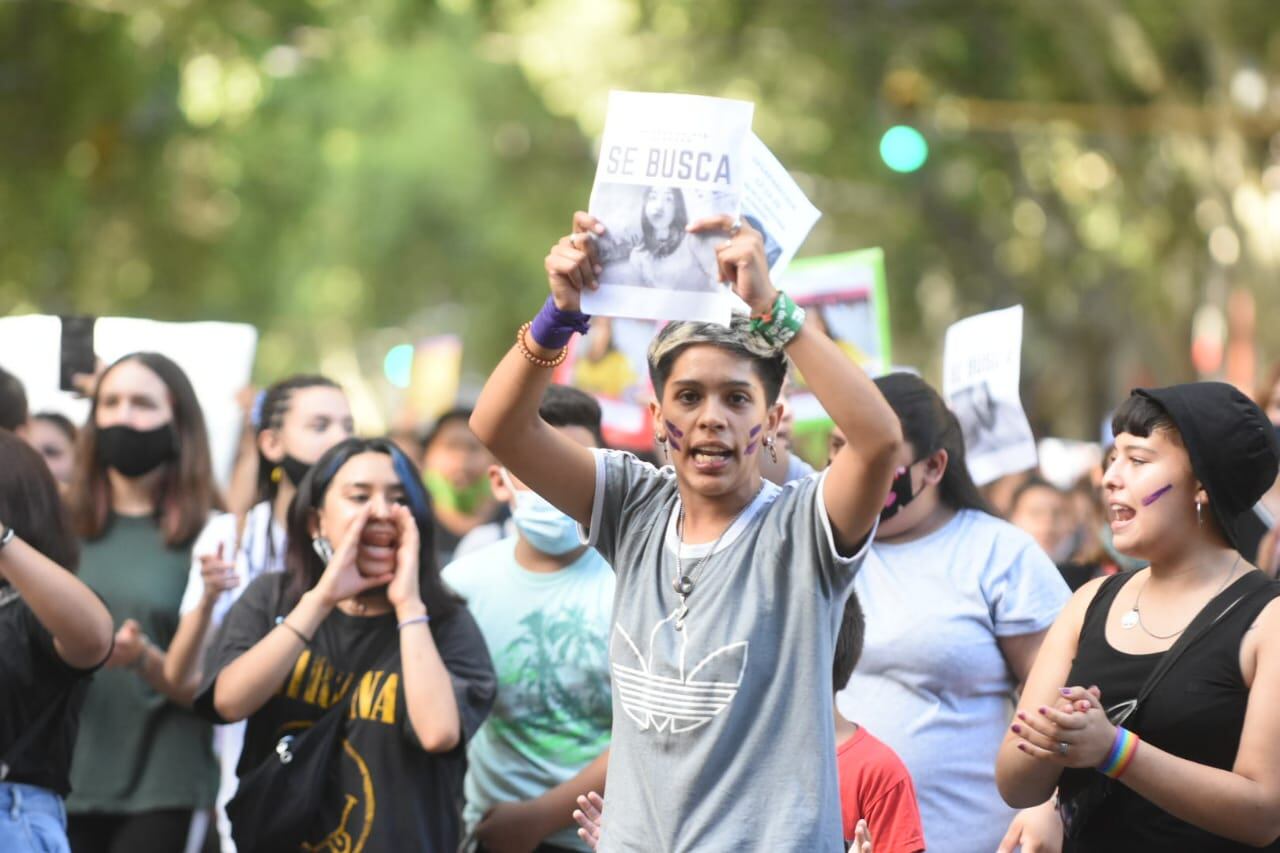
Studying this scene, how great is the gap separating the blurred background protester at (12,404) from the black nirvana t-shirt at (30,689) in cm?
155

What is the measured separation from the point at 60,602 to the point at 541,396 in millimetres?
1585

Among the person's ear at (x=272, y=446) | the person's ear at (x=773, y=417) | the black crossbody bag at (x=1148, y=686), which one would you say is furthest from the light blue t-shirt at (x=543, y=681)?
the black crossbody bag at (x=1148, y=686)

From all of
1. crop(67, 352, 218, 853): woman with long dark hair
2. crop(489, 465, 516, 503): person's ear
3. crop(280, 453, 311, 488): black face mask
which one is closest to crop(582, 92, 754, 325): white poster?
crop(489, 465, 516, 503): person's ear

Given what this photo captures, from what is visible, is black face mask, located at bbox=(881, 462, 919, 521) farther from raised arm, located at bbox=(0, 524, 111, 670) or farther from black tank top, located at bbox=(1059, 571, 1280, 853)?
raised arm, located at bbox=(0, 524, 111, 670)

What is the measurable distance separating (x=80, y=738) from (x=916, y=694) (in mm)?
2918

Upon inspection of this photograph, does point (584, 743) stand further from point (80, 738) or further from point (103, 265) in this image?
point (103, 265)

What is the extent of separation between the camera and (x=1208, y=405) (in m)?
4.48

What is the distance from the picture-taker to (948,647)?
5.48 metres

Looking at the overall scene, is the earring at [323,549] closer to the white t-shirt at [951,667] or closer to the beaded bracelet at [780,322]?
the white t-shirt at [951,667]

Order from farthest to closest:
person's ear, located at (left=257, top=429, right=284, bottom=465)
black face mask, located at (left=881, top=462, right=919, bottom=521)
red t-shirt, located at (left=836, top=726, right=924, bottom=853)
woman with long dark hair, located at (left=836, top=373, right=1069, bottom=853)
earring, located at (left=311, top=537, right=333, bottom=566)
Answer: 1. person's ear, located at (left=257, top=429, right=284, bottom=465)
2. earring, located at (left=311, top=537, right=333, bottom=566)
3. black face mask, located at (left=881, top=462, right=919, bottom=521)
4. woman with long dark hair, located at (left=836, top=373, right=1069, bottom=853)
5. red t-shirt, located at (left=836, top=726, right=924, bottom=853)

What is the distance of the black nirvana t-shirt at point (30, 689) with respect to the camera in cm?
524

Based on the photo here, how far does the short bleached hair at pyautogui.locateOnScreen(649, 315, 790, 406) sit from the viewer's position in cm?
418

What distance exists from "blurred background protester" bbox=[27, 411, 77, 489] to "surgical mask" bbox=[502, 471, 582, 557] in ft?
8.53

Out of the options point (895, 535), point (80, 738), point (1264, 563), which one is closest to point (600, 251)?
point (895, 535)
